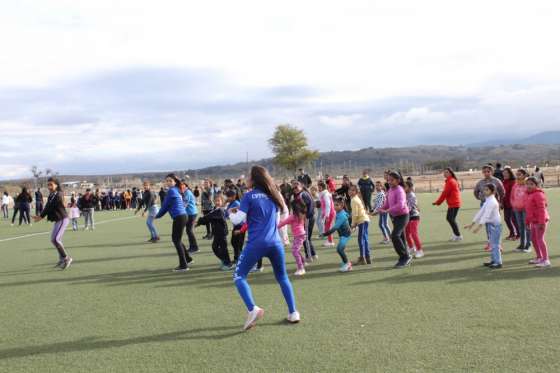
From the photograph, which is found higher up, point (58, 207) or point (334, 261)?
point (58, 207)

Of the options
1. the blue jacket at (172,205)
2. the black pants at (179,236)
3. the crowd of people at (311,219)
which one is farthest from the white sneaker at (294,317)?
the blue jacket at (172,205)

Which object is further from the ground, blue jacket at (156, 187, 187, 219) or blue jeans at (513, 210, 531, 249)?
blue jacket at (156, 187, 187, 219)

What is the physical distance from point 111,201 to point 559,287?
35444 millimetres

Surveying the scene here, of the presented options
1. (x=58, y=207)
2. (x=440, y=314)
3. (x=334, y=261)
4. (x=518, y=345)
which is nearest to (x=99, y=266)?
(x=58, y=207)

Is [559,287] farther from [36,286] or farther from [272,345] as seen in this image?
[36,286]

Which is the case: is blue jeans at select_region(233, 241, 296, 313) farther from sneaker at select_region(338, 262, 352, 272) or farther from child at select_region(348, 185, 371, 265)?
child at select_region(348, 185, 371, 265)

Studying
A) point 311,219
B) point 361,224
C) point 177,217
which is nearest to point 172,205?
point 177,217

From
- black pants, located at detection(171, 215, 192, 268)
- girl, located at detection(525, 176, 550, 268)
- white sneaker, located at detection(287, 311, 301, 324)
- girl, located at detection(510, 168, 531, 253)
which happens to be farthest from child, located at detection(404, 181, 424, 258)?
white sneaker, located at detection(287, 311, 301, 324)

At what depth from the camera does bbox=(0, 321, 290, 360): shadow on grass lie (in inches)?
210

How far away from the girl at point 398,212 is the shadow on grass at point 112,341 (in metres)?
3.90

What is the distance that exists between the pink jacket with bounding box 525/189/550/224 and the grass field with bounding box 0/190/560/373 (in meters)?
0.83

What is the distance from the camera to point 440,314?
6020 millimetres

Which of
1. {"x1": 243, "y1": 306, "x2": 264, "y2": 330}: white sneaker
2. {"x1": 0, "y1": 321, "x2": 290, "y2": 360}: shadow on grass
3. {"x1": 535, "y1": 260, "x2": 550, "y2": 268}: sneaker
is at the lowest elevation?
{"x1": 535, "y1": 260, "x2": 550, "y2": 268}: sneaker

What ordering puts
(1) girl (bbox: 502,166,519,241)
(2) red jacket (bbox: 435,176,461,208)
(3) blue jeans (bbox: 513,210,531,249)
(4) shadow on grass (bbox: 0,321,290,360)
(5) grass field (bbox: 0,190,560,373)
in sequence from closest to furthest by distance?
(5) grass field (bbox: 0,190,560,373) < (4) shadow on grass (bbox: 0,321,290,360) < (3) blue jeans (bbox: 513,210,531,249) < (2) red jacket (bbox: 435,176,461,208) < (1) girl (bbox: 502,166,519,241)
